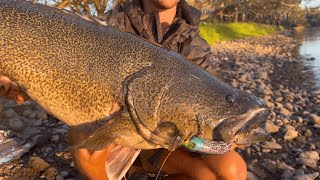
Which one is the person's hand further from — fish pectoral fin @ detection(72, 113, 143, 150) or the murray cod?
fish pectoral fin @ detection(72, 113, 143, 150)

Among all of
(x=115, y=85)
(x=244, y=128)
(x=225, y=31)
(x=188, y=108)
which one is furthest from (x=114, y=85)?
(x=225, y=31)

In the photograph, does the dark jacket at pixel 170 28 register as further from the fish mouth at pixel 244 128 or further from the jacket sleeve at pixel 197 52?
the fish mouth at pixel 244 128

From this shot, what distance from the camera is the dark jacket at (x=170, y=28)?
3168 millimetres

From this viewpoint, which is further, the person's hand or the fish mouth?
the person's hand

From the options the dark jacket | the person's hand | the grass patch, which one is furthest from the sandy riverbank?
the grass patch

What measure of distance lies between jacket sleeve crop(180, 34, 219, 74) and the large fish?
857mm

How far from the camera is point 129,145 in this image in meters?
2.35

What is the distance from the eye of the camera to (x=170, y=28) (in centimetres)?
328

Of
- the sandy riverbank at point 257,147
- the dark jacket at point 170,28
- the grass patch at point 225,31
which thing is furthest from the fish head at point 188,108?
the grass patch at point 225,31

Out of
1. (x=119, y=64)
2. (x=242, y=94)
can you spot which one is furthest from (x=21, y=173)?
(x=242, y=94)

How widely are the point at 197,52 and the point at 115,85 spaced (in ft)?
4.27

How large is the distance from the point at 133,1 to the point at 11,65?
142cm

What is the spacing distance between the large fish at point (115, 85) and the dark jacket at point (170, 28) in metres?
0.76

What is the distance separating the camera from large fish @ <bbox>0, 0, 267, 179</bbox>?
83.7 inches
